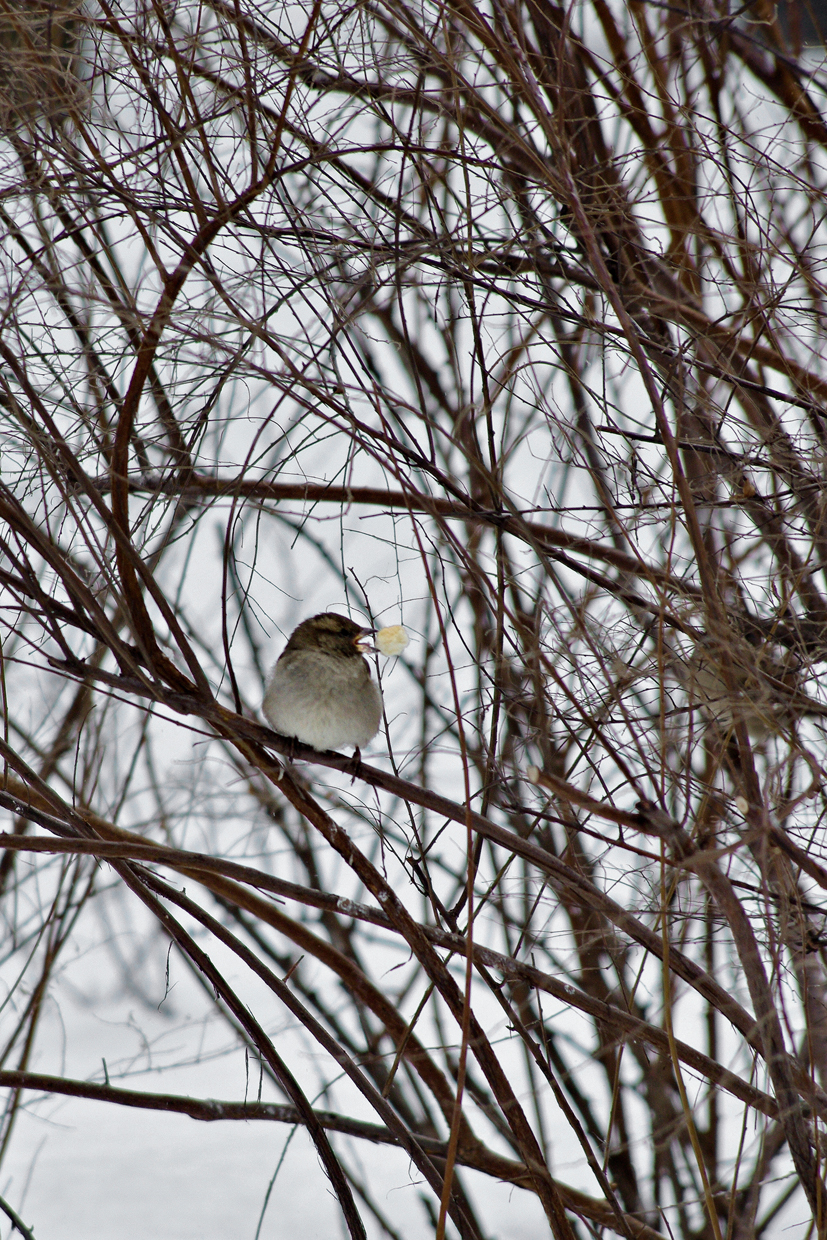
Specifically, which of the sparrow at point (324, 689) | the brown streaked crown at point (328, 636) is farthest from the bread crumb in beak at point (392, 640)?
the brown streaked crown at point (328, 636)

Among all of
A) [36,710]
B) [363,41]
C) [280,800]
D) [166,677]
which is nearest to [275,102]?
[363,41]

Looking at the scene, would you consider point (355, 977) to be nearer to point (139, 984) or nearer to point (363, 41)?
point (363, 41)

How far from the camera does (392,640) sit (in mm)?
2316

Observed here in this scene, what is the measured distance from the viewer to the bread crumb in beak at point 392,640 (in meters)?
2.29

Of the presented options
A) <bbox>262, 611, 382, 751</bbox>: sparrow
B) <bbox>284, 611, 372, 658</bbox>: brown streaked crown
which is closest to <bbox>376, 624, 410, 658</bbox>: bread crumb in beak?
<bbox>262, 611, 382, 751</bbox>: sparrow

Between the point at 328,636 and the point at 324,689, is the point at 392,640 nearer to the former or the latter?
the point at 324,689

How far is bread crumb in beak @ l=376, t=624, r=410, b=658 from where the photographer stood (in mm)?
2293

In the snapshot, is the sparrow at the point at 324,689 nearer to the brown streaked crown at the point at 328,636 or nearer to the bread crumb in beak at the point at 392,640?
the brown streaked crown at the point at 328,636

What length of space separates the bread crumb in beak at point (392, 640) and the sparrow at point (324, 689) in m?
0.46

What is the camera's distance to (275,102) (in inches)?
76.3

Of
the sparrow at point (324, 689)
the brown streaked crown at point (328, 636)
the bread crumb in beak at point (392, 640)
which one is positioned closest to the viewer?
the bread crumb in beak at point (392, 640)

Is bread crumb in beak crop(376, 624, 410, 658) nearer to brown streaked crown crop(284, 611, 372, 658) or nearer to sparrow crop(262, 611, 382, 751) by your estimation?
sparrow crop(262, 611, 382, 751)

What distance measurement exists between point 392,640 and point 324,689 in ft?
2.08

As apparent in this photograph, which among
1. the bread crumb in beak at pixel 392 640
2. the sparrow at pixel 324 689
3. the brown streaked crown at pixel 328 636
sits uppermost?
the brown streaked crown at pixel 328 636
